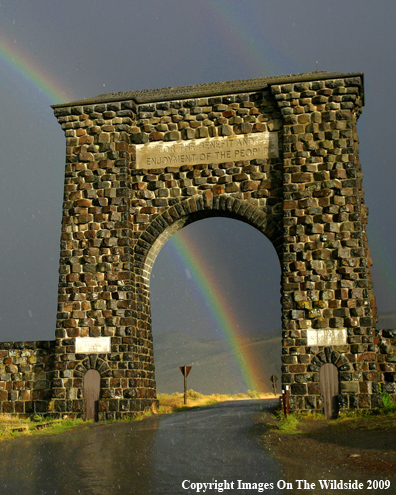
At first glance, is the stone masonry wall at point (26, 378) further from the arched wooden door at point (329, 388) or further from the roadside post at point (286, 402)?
the arched wooden door at point (329, 388)

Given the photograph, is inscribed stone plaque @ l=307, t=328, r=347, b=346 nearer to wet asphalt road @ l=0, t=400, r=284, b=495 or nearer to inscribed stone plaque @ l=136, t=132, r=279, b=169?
wet asphalt road @ l=0, t=400, r=284, b=495

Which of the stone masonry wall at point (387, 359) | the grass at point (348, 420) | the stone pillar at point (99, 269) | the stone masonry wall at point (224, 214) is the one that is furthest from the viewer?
the stone pillar at point (99, 269)

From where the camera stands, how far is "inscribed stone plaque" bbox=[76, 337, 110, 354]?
17578 millimetres

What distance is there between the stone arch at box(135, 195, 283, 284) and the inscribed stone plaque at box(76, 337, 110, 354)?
2120 mm

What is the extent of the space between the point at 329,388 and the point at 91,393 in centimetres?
623

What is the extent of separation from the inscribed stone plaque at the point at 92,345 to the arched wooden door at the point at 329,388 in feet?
18.7

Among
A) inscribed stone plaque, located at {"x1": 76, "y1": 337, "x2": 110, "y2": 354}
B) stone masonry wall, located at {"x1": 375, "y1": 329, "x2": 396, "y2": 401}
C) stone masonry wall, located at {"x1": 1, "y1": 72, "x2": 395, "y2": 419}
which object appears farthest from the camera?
inscribed stone plaque, located at {"x1": 76, "y1": 337, "x2": 110, "y2": 354}

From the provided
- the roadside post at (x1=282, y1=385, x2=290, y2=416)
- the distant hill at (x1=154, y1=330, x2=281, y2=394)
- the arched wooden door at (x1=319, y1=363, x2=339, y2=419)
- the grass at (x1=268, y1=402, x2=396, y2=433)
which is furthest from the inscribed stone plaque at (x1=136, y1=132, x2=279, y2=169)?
the distant hill at (x1=154, y1=330, x2=281, y2=394)

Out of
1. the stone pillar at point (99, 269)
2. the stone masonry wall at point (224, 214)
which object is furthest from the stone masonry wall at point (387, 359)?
the stone pillar at point (99, 269)

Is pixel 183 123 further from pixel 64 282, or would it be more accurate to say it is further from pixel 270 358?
pixel 270 358

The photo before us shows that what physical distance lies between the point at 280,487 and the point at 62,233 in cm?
1264

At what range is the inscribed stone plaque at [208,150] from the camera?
59.0 feet

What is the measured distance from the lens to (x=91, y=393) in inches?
684

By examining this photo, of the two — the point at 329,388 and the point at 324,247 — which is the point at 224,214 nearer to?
the point at 324,247
